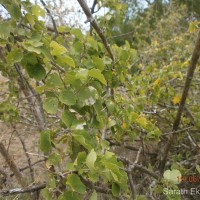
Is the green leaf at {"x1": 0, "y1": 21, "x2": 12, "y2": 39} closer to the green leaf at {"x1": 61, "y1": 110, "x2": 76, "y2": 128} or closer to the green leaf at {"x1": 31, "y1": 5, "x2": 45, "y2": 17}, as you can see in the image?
the green leaf at {"x1": 31, "y1": 5, "x2": 45, "y2": 17}

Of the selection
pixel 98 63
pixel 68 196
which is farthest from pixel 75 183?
pixel 98 63

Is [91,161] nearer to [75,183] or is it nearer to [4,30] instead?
[75,183]

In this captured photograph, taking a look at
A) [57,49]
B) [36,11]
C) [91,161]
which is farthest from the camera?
[36,11]

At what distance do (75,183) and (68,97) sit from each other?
221 mm

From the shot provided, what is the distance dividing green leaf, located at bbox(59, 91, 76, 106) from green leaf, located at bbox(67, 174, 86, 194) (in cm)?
19

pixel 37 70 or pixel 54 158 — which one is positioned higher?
pixel 37 70

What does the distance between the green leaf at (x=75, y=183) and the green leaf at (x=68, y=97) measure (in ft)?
0.62

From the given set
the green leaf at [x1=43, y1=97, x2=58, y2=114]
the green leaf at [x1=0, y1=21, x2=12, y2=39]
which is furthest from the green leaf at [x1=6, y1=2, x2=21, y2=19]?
the green leaf at [x1=43, y1=97, x2=58, y2=114]

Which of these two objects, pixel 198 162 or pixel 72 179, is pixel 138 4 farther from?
pixel 72 179

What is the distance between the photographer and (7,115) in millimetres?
1521

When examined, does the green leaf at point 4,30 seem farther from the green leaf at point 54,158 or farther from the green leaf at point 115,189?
the green leaf at point 115,189

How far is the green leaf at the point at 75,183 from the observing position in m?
0.70

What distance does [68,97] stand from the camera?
795 mm

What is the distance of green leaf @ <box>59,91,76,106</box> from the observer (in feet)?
2.58
